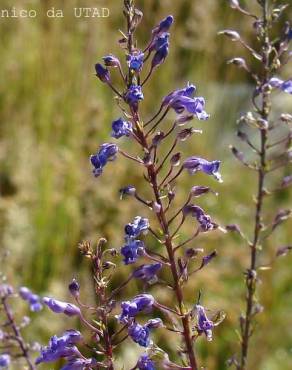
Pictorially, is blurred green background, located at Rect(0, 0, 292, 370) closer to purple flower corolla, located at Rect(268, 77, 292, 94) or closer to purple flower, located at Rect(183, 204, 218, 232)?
purple flower corolla, located at Rect(268, 77, 292, 94)

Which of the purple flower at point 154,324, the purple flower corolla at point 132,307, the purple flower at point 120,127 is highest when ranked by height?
the purple flower at point 120,127

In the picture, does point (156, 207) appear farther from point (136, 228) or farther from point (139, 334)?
point (139, 334)

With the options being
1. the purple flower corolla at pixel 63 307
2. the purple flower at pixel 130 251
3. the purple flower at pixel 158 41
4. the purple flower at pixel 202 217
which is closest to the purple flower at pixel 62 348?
the purple flower corolla at pixel 63 307

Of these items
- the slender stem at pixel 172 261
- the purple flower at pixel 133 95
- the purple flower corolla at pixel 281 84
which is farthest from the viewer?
the purple flower corolla at pixel 281 84

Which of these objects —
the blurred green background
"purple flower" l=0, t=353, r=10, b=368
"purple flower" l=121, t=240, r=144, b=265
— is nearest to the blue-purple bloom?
"purple flower" l=121, t=240, r=144, b=265

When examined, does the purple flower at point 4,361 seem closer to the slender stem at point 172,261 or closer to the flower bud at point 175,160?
the slender stem at point 172,261

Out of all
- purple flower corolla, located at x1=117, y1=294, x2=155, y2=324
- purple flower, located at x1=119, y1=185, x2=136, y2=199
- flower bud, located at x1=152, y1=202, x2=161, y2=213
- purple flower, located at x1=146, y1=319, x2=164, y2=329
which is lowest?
purple flower, located at x1=146, y1=319, x2=164, y2=329

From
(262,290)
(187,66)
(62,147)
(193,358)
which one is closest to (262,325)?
(262,290)
